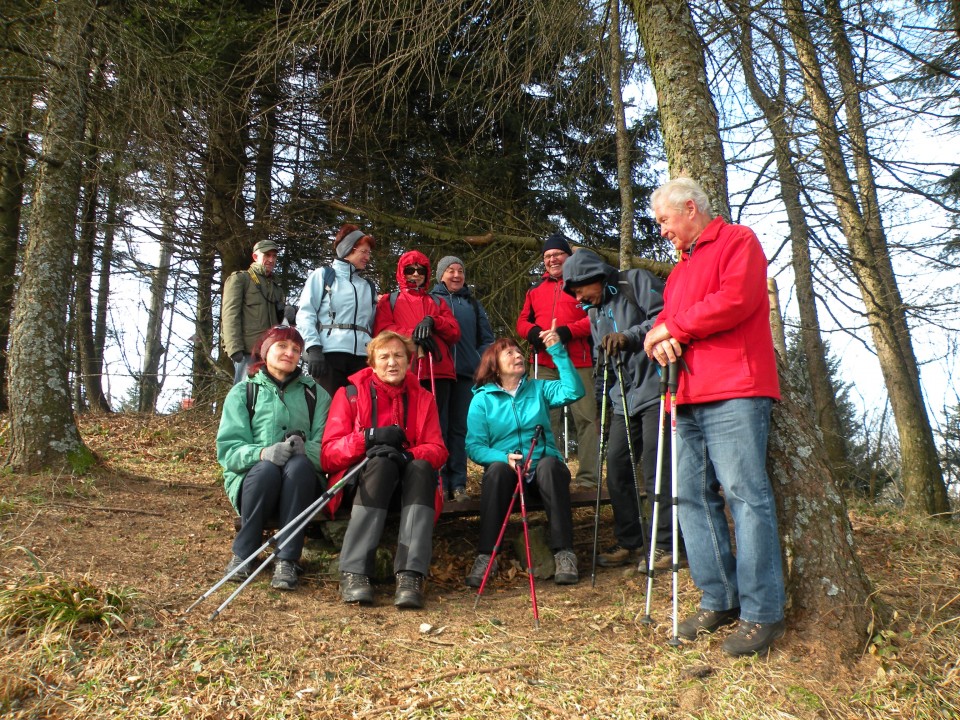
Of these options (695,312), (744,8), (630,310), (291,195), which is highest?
(291,195)

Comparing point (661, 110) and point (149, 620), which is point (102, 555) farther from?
point (661, 110)

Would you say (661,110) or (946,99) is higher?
(946,99)

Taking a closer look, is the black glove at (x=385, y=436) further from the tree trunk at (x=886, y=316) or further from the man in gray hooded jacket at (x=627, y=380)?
the tree trunk at (x=886, y=316)

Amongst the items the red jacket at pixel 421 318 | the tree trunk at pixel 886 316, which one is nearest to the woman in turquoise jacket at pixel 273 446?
the red jacket at pixel 421 318

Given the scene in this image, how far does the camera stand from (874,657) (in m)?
3.34

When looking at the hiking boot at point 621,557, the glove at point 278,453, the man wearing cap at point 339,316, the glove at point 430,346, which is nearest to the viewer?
the glove at point 278,453

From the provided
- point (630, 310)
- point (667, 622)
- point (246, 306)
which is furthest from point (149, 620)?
point (246, 306)

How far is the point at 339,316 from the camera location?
19.0 feet

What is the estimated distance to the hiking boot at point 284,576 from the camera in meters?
4.43

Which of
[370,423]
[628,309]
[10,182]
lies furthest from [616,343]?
[10,182]

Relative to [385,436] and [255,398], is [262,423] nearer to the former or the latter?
[255,398]

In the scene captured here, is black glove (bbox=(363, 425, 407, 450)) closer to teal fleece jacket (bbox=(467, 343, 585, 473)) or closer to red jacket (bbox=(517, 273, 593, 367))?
teal fleece jacket (bbox=(467, 343, 585, 473))

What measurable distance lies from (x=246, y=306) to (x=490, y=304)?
120 inches

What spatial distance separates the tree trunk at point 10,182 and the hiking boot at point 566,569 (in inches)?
238
